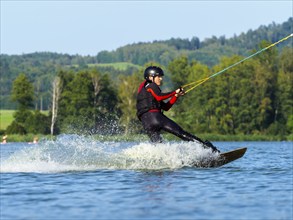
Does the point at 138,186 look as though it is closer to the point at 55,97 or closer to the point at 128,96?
the point at 128,96

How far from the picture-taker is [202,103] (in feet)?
298

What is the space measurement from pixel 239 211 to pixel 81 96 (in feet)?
258

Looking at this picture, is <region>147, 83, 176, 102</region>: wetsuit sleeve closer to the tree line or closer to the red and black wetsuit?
the red and black wetsuit

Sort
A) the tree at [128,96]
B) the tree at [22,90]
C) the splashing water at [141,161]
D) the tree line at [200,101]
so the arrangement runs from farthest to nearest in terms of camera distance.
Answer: the tree at [22,90], the tree line at [200,101], the tree at [128,96], the splashing water at [141,161]

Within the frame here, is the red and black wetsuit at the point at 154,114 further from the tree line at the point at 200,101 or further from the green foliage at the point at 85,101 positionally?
the green foliage at the point at 85,101

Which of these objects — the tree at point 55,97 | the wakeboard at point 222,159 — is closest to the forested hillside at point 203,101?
the tree at point 55,97

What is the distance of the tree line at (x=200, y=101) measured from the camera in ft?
284

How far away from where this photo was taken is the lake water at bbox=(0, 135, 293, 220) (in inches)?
441

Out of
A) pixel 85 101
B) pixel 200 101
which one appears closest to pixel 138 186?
pixel 85 101

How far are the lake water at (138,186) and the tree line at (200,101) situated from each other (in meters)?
65.3

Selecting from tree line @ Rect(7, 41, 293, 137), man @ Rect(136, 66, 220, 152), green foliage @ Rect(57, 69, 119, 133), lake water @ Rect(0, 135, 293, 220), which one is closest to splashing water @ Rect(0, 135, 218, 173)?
lake water @ Rect(0, 135, 293, 220)

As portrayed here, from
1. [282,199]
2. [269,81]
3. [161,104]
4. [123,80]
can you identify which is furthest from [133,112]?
[282,199]

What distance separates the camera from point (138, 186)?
46.4 feet

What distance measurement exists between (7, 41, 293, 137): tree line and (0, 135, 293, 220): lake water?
65.3 meters
